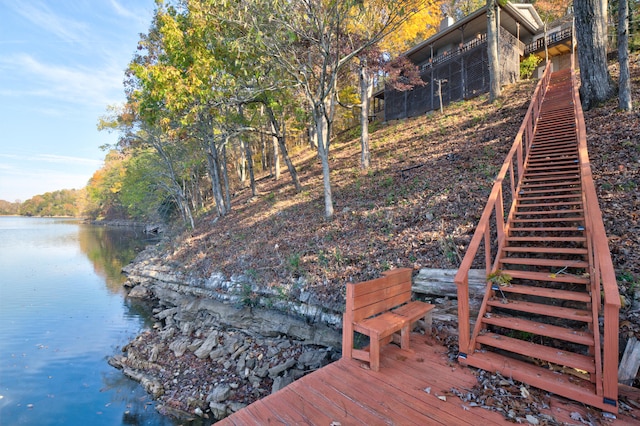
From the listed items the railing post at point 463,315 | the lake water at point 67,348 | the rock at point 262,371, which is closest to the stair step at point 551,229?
the railing post at point 463,315

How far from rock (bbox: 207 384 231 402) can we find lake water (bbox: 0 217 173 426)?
2.89 feet

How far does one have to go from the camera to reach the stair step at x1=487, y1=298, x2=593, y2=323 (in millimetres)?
3576

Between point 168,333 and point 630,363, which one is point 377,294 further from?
point 168,333

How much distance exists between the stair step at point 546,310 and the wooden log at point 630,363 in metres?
0.38

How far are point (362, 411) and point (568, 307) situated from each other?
10.1 feet

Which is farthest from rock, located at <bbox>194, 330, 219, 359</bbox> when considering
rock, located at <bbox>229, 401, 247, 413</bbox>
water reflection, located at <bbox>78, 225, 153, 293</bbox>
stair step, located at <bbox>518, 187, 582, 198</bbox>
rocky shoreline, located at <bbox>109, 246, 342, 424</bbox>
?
water reflection, located at <bbox>78, 225, 153, 293</bbox>

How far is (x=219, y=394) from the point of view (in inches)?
230

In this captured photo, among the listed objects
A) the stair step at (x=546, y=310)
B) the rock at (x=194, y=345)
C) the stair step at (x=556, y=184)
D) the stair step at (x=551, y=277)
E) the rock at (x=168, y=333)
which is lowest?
the rock at (x=168, y=333)

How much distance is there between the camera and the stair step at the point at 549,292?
3.79 m

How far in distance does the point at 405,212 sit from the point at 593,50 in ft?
28.4

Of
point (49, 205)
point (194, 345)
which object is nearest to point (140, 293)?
point (194, 345)

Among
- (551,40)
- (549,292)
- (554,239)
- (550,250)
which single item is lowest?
(549,292)

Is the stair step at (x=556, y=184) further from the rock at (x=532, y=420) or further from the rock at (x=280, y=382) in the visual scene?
the rock at (x=280, y=382)

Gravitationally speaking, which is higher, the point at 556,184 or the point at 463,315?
the point at 556,184
